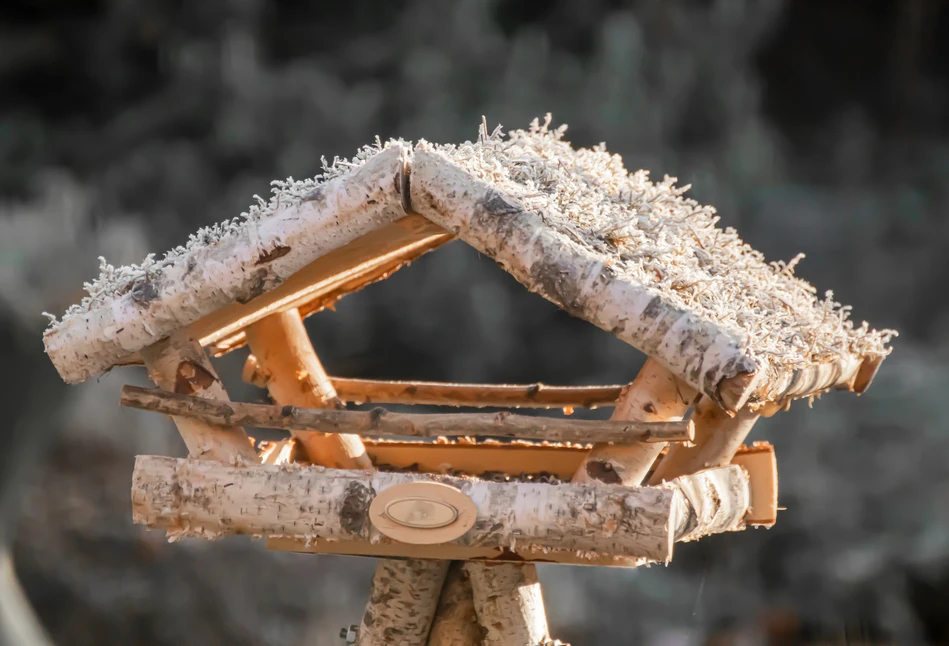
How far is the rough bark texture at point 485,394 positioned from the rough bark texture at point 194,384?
0.75 meters

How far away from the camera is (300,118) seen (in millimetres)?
3932

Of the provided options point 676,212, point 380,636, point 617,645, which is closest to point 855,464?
point 617,645

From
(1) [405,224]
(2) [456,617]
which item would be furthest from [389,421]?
(2) [456,617]

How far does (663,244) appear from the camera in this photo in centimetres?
165

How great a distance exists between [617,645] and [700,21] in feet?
8.19

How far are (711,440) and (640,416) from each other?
1.25 ft

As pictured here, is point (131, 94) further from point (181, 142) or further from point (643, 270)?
point (643, 270)

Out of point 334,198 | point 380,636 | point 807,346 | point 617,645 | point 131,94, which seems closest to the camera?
point 334,198

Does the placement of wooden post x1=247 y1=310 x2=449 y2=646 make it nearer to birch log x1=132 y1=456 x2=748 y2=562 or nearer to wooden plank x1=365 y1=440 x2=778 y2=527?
wooden plank x1=365 y1=440 x2=778 y2=527

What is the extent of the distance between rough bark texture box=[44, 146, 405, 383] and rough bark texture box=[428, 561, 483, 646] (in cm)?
80

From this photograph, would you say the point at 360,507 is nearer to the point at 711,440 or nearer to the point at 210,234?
the point at 210,234

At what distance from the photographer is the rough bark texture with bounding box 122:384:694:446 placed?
150 cm

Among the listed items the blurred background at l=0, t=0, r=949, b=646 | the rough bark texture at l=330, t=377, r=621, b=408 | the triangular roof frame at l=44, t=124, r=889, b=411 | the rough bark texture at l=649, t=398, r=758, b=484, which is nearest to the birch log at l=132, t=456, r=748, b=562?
the triangular roof frame at l=44, t=124, r=889, b=411

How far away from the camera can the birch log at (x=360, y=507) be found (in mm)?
1412
